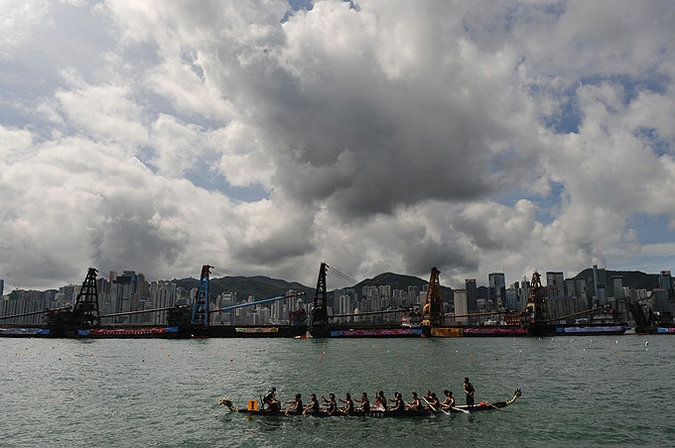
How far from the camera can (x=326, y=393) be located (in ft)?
150

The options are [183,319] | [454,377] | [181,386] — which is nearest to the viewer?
[181,386]

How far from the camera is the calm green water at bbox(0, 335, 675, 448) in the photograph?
29.9 metres

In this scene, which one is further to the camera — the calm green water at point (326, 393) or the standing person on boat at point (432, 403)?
the standing person on boat at point (432, 403)

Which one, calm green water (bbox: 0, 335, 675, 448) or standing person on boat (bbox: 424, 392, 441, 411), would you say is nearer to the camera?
calm green water (bbox: 0, 335, 675, 448)

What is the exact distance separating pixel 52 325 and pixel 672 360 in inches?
7886

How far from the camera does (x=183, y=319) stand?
6555 inches

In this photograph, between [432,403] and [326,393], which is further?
[326,393]

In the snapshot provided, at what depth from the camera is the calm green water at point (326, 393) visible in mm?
29938

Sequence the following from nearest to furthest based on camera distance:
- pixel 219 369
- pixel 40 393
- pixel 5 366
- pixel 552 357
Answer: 1. pixel 40 393
2. pixel 219 369
3. pixel 5 366
4. pixel 552 357

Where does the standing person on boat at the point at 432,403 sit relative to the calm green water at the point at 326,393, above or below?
above

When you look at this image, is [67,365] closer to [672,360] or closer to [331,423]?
[331,423]

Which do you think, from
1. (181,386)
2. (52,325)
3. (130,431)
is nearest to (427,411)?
(130,431)

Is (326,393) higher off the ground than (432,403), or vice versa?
(432,403)

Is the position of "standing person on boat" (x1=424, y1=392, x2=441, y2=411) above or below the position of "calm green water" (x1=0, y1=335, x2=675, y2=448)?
above
